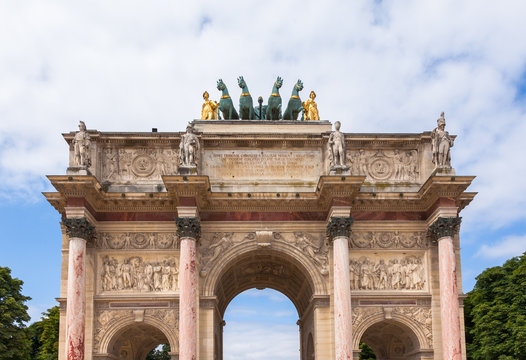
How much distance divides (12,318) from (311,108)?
18.2m

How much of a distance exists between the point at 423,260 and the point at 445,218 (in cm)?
208

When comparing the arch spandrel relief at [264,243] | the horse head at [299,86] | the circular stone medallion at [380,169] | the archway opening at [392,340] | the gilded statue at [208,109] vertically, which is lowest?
the archway opening at [392,340]

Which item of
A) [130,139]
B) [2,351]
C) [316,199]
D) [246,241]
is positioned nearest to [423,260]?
[316,199]

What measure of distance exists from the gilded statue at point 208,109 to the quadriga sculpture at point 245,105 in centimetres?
110

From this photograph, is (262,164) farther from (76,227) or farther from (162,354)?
(162,354)

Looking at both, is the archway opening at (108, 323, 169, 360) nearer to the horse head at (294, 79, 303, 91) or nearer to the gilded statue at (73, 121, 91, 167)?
the gilded statue at (73, 121, 91, 167)

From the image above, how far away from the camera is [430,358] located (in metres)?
28.7

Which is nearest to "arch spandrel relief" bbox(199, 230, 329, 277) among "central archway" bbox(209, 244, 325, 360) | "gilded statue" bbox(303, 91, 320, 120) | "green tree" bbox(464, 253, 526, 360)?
"central archway" bbox(209, 244, 325, 360)

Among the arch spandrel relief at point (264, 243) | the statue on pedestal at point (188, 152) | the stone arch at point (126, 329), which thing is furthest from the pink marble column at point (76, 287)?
the arch spandrel relief at point (264, 243)

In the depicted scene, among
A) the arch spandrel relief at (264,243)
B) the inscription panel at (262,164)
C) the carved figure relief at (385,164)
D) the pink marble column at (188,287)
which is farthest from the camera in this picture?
the carved figure relief at (385,164)

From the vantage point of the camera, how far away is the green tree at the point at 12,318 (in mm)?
37562

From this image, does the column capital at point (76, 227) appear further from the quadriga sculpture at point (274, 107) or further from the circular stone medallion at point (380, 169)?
the circular stone medallion at point (380, 169)

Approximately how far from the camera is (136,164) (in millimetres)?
30703

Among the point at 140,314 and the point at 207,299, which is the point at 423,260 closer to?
the point at 207,299
